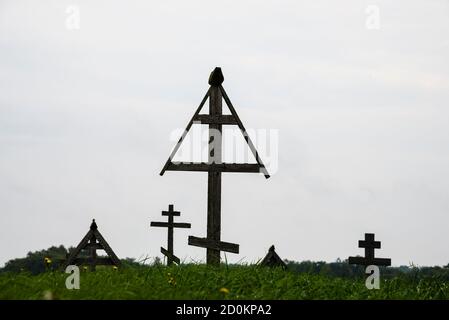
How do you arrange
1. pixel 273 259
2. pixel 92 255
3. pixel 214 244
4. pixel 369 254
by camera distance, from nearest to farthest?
pixel 214 244 → pixel 273 259 → pixel 369 254 → pixel 92 255

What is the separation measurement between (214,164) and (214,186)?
0.43 metres

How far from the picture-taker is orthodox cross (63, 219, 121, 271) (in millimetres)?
16266

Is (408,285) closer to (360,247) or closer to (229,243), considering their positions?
(229,243)

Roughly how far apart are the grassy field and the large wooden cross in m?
2.56

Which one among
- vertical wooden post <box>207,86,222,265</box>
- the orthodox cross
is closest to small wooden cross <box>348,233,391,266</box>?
vertical wooden post <box>207,86,222,265</box>

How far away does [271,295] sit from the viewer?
26.8 feet

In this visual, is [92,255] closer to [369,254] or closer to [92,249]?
[92,249]

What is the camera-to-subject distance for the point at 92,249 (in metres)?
17.0

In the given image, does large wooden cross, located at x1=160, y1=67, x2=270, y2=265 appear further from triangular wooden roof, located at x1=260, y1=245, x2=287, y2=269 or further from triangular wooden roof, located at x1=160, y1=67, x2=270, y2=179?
triangular wooden roof, located at x1=260, y1=245, x2=287, y2=269

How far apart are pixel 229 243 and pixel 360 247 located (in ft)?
17.6

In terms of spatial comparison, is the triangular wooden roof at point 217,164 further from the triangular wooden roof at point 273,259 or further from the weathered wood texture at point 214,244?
→ the triangular wooden roof at point 273,259

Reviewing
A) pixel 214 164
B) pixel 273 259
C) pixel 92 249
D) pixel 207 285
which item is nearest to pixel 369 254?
pixel 273 259

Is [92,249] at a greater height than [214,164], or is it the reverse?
[214,164]

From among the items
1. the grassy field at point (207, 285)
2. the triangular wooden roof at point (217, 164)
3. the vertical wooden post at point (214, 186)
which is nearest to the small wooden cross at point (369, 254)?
the triangular wooden roof at point (217, 164)
